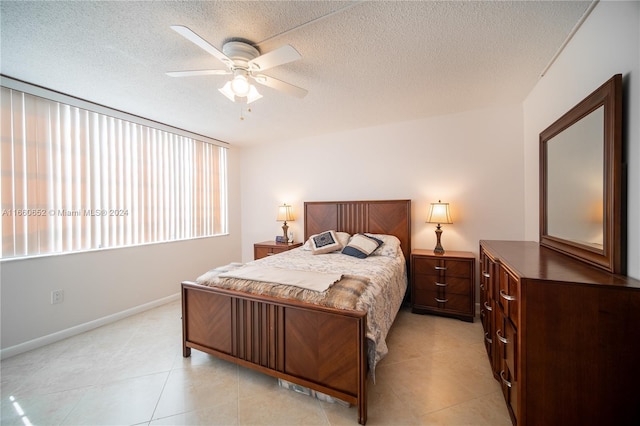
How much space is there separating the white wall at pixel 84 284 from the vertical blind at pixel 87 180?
152 mm

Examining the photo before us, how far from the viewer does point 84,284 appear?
2.68 meters

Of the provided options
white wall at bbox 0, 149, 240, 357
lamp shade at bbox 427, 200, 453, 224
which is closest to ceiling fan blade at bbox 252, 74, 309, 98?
lamp shade at bbox 427, 200, 453, 224

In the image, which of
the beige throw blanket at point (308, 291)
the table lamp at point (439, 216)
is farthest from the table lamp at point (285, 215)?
the table lamp at point (439, 216)

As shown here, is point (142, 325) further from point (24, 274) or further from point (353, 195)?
point (353, 195)

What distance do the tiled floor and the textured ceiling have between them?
99.8 inches

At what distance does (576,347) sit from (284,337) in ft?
5.22

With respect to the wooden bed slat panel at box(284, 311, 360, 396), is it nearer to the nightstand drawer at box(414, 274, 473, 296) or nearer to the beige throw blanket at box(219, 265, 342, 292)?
the beige throw blanket at box(219, 265, 342, 292)

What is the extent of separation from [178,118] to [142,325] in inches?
103

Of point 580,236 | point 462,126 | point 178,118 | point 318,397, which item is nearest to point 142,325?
point 318,397

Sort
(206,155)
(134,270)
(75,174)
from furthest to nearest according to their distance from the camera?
(206,155)
(134,270)
(75,174)

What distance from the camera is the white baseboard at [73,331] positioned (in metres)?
2.21

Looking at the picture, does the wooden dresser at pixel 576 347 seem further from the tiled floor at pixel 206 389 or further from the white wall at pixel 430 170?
the white wall at pixel 430 170

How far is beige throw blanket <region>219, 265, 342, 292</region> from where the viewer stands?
183 cm

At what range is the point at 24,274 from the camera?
2297 mm
